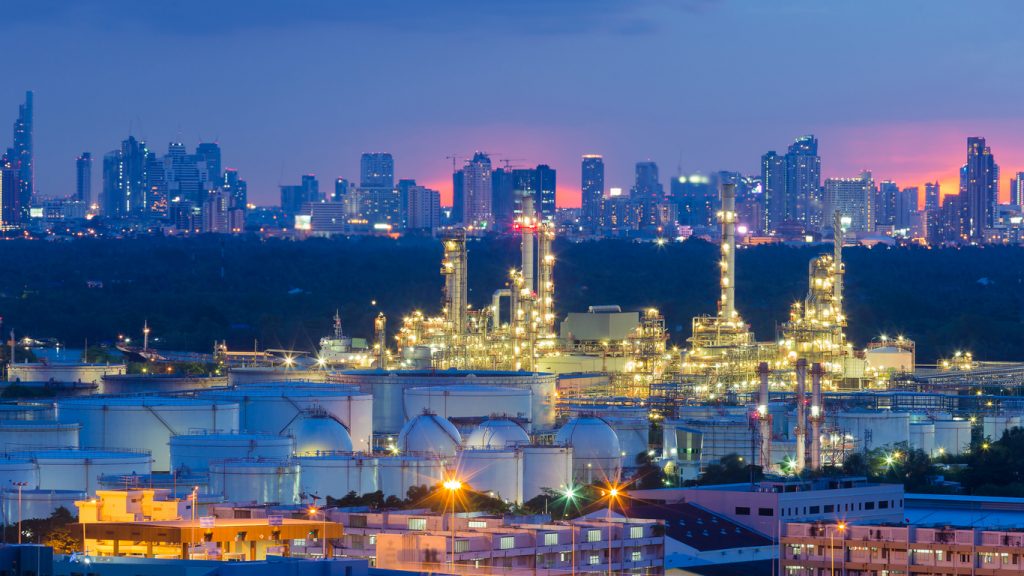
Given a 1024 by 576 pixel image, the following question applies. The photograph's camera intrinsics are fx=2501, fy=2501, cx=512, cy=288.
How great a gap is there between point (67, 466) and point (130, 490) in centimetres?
1061

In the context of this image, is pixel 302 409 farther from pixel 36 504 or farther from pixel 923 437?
pixel 923 437

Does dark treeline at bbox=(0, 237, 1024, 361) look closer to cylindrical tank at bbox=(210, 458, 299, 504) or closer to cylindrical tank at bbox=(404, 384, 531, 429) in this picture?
cylindrical tank at bbox=(404, 384, 531, 429)

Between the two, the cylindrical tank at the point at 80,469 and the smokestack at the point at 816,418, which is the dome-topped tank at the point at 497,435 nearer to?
the smokestack at the point at 816,418

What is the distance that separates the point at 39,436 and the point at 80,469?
6.96m

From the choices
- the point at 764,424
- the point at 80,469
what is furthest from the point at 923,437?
the point at 80,469

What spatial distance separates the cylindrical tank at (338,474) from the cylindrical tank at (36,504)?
26.3 ft

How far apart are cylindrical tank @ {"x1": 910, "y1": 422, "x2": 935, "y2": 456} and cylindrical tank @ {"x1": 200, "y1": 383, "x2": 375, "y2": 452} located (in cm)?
1883

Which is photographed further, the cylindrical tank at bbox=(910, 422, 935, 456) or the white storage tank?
the cylindrical tank at bbox=(910, 422, 935, 456)

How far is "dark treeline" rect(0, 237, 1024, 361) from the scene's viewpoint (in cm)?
14225

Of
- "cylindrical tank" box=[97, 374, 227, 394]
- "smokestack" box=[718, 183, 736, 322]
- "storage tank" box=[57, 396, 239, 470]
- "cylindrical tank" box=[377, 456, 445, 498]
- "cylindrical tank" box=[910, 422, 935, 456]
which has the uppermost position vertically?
"smokestack" box=[718, 183, 736, 322]

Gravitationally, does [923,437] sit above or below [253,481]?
above

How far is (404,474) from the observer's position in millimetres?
66312

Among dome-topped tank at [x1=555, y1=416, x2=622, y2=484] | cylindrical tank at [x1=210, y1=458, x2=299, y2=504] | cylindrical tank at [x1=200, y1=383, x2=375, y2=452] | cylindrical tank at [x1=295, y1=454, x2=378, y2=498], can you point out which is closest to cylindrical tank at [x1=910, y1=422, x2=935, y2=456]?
dome-topped tank at [x1=555, y1=416, x2=622, y2=484]

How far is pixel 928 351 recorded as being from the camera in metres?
134
